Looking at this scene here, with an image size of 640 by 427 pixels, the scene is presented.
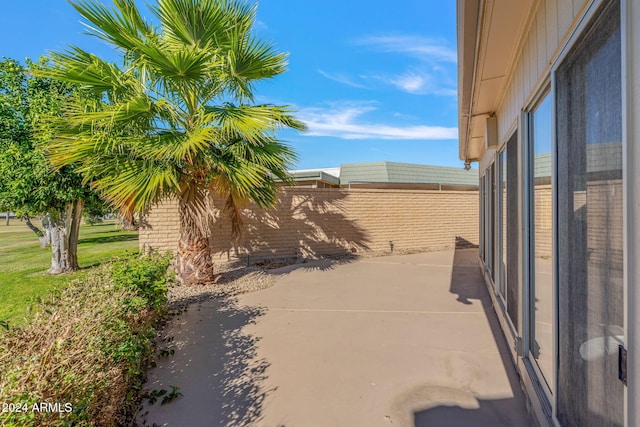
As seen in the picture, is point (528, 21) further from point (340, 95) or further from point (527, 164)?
point (340, 95)

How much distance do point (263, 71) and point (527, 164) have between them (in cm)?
457

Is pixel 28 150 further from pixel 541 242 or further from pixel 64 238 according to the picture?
pixel 541 242

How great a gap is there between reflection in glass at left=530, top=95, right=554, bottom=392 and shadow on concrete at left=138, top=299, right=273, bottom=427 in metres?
2.14

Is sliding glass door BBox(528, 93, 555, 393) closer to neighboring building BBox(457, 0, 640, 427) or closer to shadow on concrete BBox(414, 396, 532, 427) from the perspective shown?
neighboring building BBox(457, 0, 640, 427)

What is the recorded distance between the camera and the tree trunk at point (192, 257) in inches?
249

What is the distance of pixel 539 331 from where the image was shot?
2482 millimetres

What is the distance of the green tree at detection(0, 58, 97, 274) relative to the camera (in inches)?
A: 281

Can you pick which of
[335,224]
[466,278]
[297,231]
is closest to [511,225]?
[466,278]

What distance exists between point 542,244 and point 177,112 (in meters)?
5.61

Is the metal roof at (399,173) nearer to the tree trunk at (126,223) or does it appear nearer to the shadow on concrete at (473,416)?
the tree trunk at (126,223)

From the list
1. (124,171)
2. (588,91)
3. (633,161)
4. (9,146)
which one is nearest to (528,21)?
(588,91)

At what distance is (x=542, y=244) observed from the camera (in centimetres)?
240

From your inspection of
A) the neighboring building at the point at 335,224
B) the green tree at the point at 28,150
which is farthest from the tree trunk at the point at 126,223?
the green tree at the point at 28,150

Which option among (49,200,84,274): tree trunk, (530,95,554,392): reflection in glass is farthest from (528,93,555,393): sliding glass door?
(49,200,84,274): tree trunk
